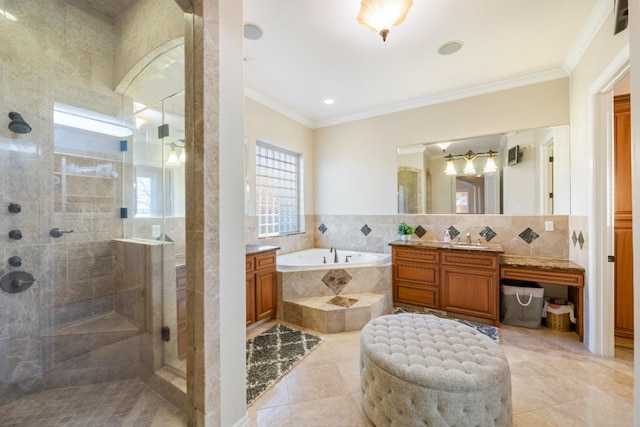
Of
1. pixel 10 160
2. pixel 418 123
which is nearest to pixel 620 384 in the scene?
pixel 418 123

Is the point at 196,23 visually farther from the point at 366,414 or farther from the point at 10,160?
the point at 366,414

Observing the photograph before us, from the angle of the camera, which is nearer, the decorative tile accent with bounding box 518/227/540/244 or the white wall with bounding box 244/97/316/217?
the decorative tile accent with bounding box 518/227/540/244

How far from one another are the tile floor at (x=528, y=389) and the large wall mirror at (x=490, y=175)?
5.38 feet

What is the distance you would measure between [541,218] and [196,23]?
156 inches

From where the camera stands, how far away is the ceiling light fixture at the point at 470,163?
3.52 metres

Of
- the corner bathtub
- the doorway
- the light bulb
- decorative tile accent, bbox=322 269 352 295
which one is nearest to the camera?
the doorway

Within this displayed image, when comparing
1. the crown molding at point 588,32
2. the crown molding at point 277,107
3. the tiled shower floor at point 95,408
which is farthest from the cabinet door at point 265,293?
the crown molding at point 588,32

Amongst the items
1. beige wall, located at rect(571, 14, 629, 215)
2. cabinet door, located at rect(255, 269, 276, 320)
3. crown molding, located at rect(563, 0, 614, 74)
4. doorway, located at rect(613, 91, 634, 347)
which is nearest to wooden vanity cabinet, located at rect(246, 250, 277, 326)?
cabinet door, located at rect(255, 269, 276, 320)

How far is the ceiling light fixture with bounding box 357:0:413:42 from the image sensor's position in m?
1.77

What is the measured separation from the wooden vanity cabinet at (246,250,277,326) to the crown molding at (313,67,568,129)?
9.02 ft

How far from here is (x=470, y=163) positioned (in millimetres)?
3650

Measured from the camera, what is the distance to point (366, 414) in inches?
66.1

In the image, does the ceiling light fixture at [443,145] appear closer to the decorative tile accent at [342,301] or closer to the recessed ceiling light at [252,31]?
the decorative tile accent at [342,301]

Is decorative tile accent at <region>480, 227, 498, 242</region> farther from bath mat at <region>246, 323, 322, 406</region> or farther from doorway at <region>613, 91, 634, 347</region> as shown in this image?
bath mat at <region>246, 323, 322, 406</region>
